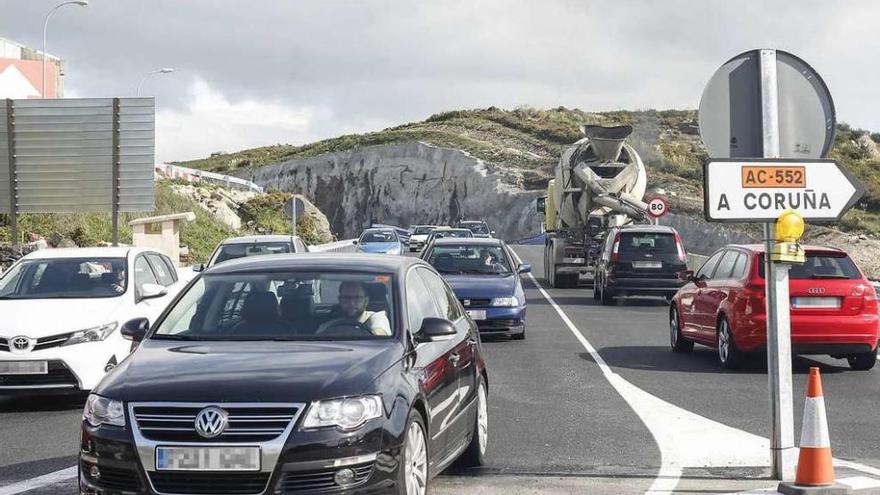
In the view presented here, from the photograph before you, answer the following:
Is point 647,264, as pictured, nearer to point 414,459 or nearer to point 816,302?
point 816,302

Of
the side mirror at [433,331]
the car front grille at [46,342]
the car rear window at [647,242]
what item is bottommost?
the car front grille at [46,342]

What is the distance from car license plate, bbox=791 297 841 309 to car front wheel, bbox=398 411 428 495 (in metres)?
8.78

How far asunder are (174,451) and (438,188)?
10187cm

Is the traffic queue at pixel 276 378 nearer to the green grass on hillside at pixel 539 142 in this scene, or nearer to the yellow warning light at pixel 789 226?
the yellow warning light at pixel 789 226

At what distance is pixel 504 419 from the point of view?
1064 cm

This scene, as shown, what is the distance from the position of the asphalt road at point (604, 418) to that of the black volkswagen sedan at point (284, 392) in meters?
1.18

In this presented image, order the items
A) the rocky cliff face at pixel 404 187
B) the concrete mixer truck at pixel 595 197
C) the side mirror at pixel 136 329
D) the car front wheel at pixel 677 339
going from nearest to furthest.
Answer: the side mirror at pixel 136 329, the car front wheel at pixel 677 339, the concrete mixer truck at pixel 595 197, the rocky cliff face at pixel 404 187

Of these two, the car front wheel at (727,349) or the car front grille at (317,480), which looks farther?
the car front wheel at (727,349)

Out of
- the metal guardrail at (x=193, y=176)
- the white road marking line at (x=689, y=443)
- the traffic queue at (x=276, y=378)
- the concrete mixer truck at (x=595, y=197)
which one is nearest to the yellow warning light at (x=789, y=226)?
the white road marking line at (x=689, y=443)

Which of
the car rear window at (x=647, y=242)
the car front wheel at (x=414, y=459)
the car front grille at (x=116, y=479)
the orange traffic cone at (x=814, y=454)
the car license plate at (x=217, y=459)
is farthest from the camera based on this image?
the car rear window at (x=647, y=242)

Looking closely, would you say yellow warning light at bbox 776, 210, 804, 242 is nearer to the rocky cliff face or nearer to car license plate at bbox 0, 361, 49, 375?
car license plate at bbox 0, 361, 49, 375

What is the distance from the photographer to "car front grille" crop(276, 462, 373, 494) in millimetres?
5812

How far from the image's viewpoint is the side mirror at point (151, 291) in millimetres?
12453

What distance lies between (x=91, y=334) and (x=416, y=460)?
6.05m
